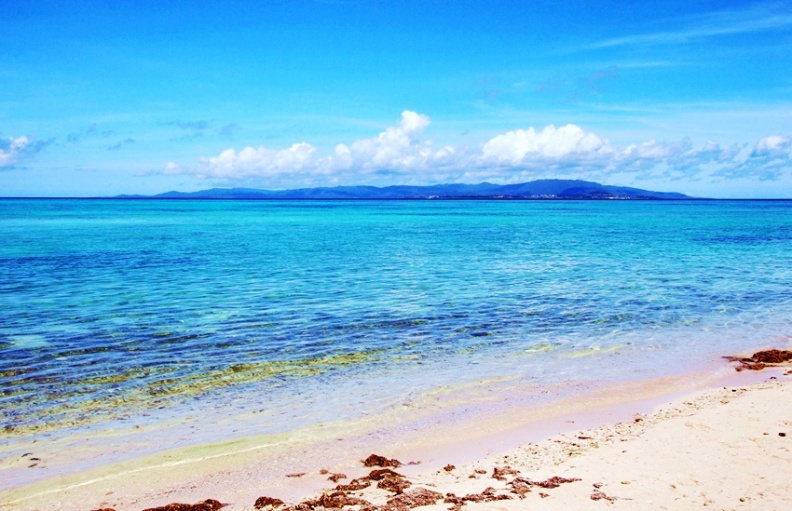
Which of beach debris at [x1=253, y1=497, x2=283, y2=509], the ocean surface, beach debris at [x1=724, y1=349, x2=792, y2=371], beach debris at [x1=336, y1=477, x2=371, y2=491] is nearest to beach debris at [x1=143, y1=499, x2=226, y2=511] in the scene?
beach debris at [x1=253, y1=497, x2=283, y2=509]

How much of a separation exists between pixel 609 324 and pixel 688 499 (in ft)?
37.9

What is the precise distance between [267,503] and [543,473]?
3.54 m

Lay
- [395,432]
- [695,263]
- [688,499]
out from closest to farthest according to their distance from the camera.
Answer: [688,499] < [395,432] < [695,263]

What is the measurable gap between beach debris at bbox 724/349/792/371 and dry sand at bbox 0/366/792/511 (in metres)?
3.66

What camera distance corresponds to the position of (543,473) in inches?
306

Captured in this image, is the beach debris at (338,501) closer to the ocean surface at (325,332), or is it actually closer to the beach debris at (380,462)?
the beach debris at (380,462)

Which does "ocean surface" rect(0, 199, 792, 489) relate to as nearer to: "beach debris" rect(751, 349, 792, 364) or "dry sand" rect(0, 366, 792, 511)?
"beach debris" rect(751, 349, 792, 364)

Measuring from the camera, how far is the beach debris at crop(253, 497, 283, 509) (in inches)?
283

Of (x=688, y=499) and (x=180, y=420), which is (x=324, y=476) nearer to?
(x=180, y=420)

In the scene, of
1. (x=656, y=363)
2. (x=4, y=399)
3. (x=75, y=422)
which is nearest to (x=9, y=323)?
(x=4, y=399)

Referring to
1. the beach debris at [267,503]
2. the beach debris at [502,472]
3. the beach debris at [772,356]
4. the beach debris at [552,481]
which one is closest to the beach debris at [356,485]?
the beach debris at [267,503]

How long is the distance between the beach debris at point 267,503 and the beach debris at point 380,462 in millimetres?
1556

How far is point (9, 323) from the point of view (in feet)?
56.9

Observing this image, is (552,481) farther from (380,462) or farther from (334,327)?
(334,327)
